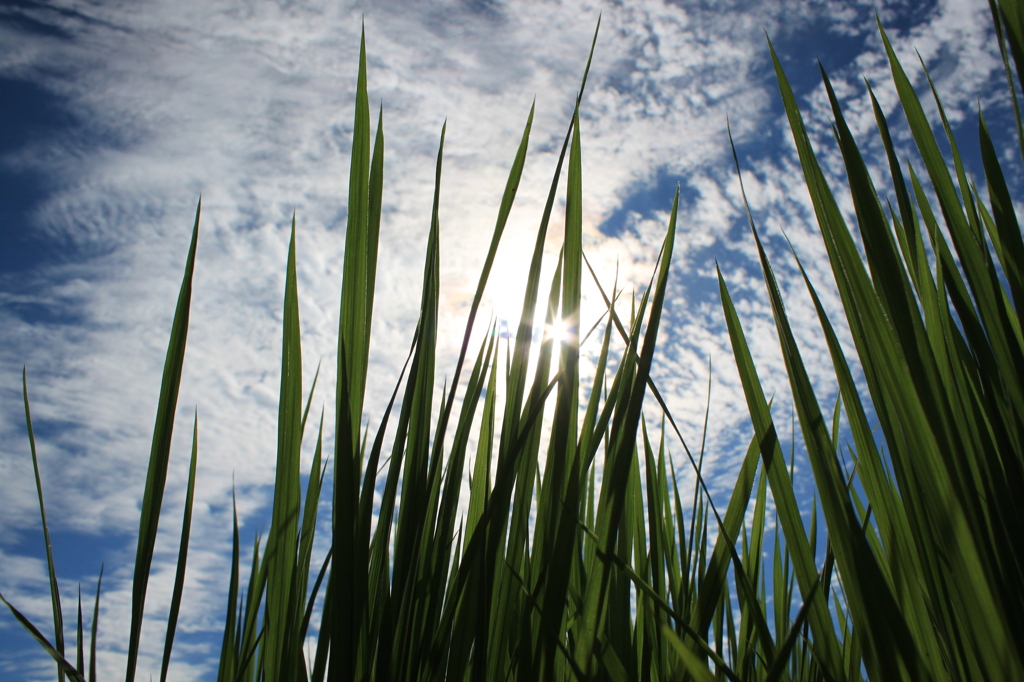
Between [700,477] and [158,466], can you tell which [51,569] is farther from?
[700,477]

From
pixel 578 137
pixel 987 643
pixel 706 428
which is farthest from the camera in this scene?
pixel 706 428

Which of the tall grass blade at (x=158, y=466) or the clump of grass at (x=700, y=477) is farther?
the tall grass blade at (x=158, y=466)

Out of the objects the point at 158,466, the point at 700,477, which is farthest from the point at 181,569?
the point at 700,477

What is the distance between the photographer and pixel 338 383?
412mm

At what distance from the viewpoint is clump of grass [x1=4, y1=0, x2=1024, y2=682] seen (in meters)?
0.33

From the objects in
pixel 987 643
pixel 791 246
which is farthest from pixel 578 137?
pixel 987 643

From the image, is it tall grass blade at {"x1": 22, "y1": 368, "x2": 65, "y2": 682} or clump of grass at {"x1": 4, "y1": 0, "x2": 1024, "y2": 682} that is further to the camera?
tall grass blade at {"x1": 22, "y1": 368, "x2": 65, "y2": 682}

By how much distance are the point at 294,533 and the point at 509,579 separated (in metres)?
0.19

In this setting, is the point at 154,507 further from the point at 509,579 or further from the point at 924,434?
the point at 924,434

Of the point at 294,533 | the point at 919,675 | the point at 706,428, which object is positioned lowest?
the point at 919,675

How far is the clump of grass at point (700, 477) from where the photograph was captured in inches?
12.9

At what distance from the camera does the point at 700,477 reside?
0.53m

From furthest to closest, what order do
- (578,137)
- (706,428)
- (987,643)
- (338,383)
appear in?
(706,428)
(578,137)
(338,383)
(987,643)

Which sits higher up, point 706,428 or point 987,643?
point 706,428
